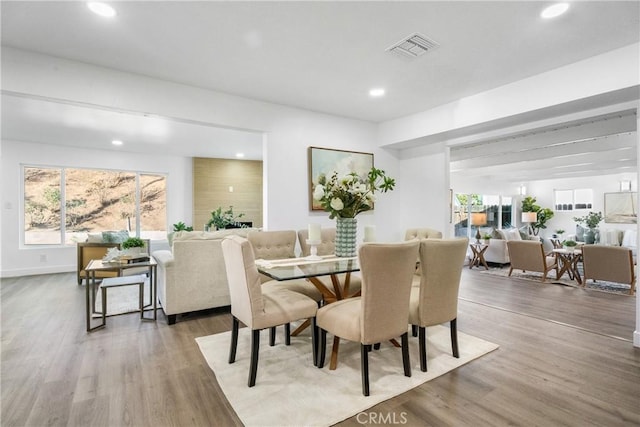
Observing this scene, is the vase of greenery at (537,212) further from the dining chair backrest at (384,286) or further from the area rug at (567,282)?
the dining chair backrest at (384,286)

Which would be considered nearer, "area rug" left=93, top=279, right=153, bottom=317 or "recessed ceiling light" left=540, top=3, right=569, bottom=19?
"recessed ceiling light" left=540, top=3, right=569, bottom=19

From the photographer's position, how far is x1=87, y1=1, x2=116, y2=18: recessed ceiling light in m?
2.12

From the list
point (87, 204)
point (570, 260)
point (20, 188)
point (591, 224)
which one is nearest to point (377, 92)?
point (570, 260)

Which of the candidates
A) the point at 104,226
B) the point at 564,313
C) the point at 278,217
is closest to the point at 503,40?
the point at 278,217

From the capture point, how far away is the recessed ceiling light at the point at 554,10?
212cm

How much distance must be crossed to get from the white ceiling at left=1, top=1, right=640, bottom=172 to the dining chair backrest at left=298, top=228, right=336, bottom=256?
5.39 feet

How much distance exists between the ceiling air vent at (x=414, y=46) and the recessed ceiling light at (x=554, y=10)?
2.37ft

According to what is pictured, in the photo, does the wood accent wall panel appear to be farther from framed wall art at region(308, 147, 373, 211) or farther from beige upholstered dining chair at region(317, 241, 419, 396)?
beige upholstered dining chair at region(317, 241, 419, 396)

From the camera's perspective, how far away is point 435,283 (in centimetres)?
241

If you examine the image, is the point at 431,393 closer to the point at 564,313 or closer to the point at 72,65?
the point at 564,313

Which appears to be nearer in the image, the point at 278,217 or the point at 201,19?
the point at 201,19

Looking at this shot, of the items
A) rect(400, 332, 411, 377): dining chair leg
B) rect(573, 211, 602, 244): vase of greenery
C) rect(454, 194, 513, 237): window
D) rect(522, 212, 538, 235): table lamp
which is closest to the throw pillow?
rect(400, 332, 411, 377): dining chair leg

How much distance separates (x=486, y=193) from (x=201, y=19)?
32.0 feet

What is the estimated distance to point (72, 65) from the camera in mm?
2949
